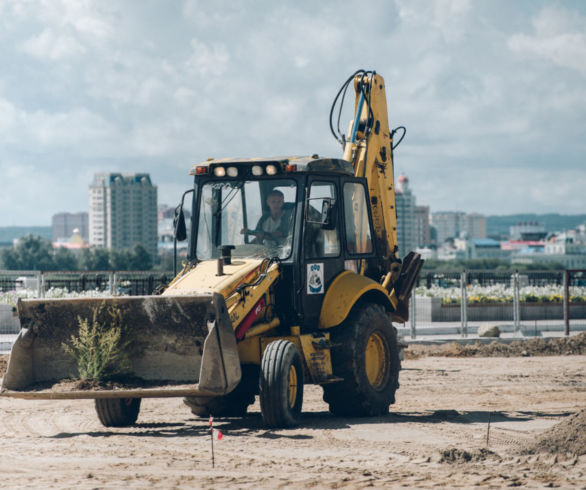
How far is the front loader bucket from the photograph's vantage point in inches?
425

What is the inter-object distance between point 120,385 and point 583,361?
42.9ft

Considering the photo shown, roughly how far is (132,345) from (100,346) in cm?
35

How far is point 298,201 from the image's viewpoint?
1219 centimetres

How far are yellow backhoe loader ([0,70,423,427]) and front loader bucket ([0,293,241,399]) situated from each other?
0.01 meters

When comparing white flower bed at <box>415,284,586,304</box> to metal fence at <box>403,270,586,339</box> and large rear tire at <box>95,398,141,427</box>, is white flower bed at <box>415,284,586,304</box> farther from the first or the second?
large rear tire at <box>95,398,141,427</box>

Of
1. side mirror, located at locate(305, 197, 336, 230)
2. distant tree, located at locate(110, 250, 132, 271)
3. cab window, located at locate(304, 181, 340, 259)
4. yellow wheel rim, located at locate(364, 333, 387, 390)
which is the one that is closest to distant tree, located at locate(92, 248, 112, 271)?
A: distant tree, located at locate(110, 250, 132, 271)

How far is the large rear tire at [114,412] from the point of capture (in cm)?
1212

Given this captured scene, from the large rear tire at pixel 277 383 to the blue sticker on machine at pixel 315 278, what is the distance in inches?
40.9

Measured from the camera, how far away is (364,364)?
12555mm

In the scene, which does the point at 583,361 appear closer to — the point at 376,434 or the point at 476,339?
the point at 476,339

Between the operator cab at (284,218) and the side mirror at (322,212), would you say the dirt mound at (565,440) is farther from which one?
the side mirror at (322,212)

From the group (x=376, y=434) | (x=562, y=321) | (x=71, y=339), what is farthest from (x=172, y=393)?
(x=562, y=321)

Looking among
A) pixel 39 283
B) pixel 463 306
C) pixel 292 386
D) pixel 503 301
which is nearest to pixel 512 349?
pixel 463 306

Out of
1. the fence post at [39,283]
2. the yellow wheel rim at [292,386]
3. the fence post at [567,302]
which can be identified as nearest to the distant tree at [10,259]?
the fence post at [567,302]
